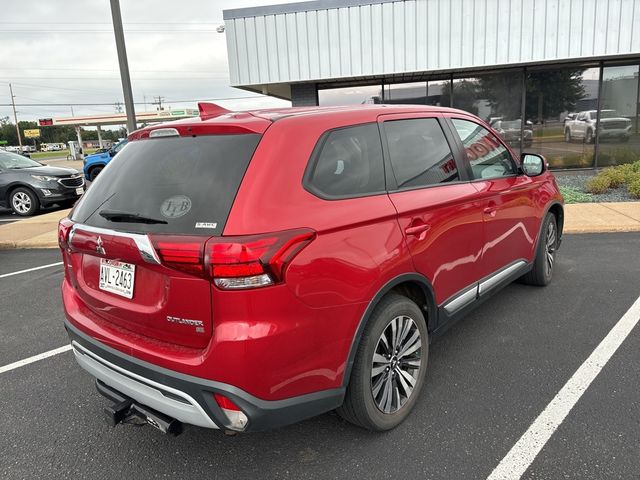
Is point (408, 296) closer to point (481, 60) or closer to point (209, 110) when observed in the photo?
point (209, 110)

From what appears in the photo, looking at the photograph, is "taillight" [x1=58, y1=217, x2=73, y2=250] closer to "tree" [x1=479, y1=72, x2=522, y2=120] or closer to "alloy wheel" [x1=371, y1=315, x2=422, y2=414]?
"alloy wheel" [x1=371, y1=315, x2=422, y2=414]

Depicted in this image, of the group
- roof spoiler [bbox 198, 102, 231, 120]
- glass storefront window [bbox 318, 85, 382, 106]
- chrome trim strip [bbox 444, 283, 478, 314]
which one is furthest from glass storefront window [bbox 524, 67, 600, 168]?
roof spoiler [bbox 198, 102, 231, 120]

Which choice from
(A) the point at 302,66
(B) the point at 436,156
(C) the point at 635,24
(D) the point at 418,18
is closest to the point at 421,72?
(D) the point at 418,18

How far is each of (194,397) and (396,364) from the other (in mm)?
1138

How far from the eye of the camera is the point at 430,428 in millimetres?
2641

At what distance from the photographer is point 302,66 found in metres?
11.3

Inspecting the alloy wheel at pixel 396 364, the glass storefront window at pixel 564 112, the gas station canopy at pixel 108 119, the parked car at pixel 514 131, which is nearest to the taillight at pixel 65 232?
the alloy wheel at pixel 396 364

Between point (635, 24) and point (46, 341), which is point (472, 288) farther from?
point (635, 24)

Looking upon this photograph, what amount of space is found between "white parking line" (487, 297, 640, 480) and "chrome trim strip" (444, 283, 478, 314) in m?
0.76

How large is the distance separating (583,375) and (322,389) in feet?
6.45

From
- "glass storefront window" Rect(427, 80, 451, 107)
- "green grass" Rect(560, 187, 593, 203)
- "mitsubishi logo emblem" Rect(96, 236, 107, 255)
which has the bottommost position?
"green grass" Rect(560, 187, 593, 203)

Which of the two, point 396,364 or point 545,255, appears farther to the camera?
point 545,255

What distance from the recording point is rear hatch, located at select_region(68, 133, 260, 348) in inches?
77.8

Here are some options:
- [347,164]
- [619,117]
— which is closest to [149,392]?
[347,164]
